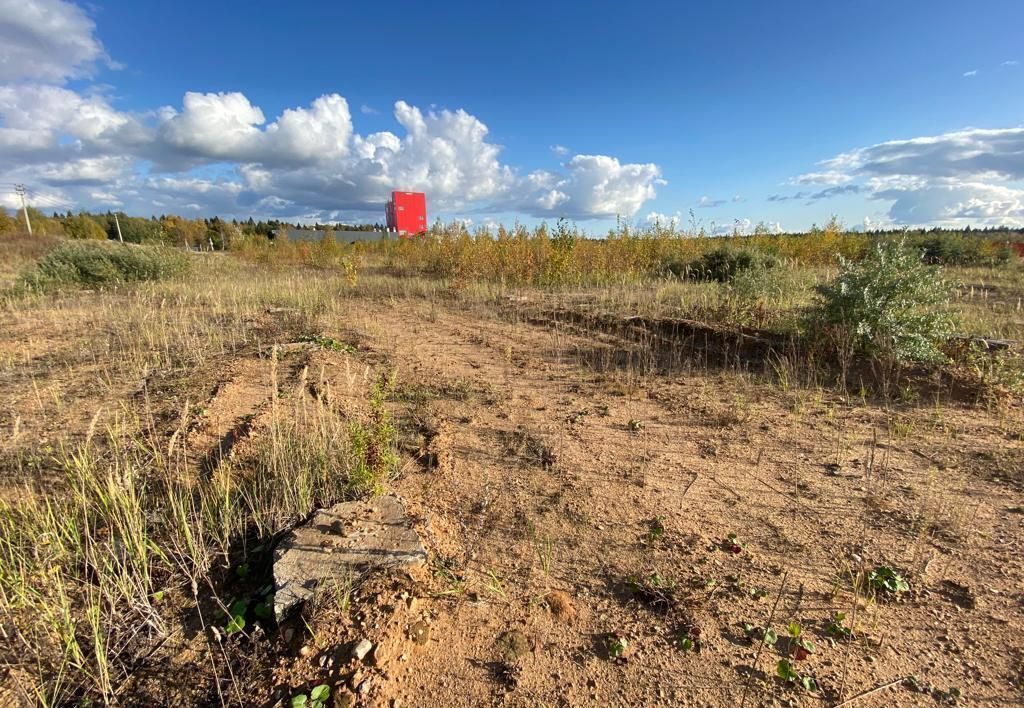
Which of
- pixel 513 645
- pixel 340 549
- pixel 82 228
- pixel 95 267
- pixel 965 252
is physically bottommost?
pixel 513 645

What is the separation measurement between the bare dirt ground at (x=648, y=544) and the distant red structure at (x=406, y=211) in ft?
116

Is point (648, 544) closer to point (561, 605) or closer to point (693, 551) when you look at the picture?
point (693, 551)

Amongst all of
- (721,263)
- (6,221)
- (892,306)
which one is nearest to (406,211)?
(6,221)

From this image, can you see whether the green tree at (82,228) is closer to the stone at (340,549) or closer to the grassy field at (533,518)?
the grassy field at (533,518)

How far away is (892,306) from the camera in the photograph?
4969 mm

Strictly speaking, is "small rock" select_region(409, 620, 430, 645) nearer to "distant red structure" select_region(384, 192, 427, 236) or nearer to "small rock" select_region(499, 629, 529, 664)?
"small rock" select_region(499, 629, 529, 664)

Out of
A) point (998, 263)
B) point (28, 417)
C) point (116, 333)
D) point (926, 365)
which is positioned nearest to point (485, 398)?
point (28, 417)

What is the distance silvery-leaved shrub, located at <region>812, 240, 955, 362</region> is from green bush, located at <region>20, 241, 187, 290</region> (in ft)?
46.4

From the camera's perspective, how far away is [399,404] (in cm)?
426

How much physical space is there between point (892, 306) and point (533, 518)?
186 inches

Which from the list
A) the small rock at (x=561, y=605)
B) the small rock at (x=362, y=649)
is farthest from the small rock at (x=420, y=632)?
the small rock at (x=561, y=605)

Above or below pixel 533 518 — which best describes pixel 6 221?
above

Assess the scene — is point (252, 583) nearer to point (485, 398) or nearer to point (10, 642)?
point (10, 642)

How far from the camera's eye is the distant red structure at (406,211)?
38281 millimetres
